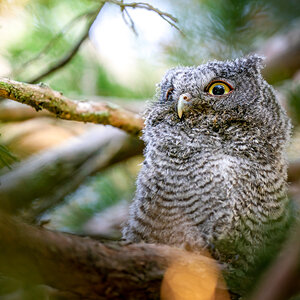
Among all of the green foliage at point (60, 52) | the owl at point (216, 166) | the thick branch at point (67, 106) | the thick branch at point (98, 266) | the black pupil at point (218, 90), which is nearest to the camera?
the thick branch at point (98, 266)

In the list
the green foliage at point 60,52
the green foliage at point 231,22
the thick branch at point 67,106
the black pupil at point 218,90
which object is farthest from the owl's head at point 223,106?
the green foliage at point 60,52

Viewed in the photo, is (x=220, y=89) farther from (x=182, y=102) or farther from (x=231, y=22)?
(x=231, y=22)

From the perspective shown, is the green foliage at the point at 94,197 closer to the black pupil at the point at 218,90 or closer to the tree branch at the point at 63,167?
the tree branch at the point at 63,167

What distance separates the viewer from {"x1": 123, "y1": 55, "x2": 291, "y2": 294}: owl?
2121 millimetres

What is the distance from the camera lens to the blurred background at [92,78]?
1.62m

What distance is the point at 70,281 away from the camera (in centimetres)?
131

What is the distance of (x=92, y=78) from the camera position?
14.0 ft

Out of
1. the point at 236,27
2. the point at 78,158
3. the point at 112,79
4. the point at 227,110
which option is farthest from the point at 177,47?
the point at 112,79

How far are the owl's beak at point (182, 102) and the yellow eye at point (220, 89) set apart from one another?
0.17 metres

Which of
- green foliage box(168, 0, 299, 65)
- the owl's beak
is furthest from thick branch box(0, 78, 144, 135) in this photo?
green foliage box(168, 0, 299, 65)

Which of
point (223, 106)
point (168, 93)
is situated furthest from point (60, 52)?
point (223, 106)

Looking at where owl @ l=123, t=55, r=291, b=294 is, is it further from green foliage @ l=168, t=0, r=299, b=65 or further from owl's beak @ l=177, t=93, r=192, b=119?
green foliage @ l=168, t=0, r=299, b=65

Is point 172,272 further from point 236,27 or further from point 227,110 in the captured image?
point 227,110

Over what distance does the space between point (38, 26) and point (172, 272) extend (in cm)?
184
